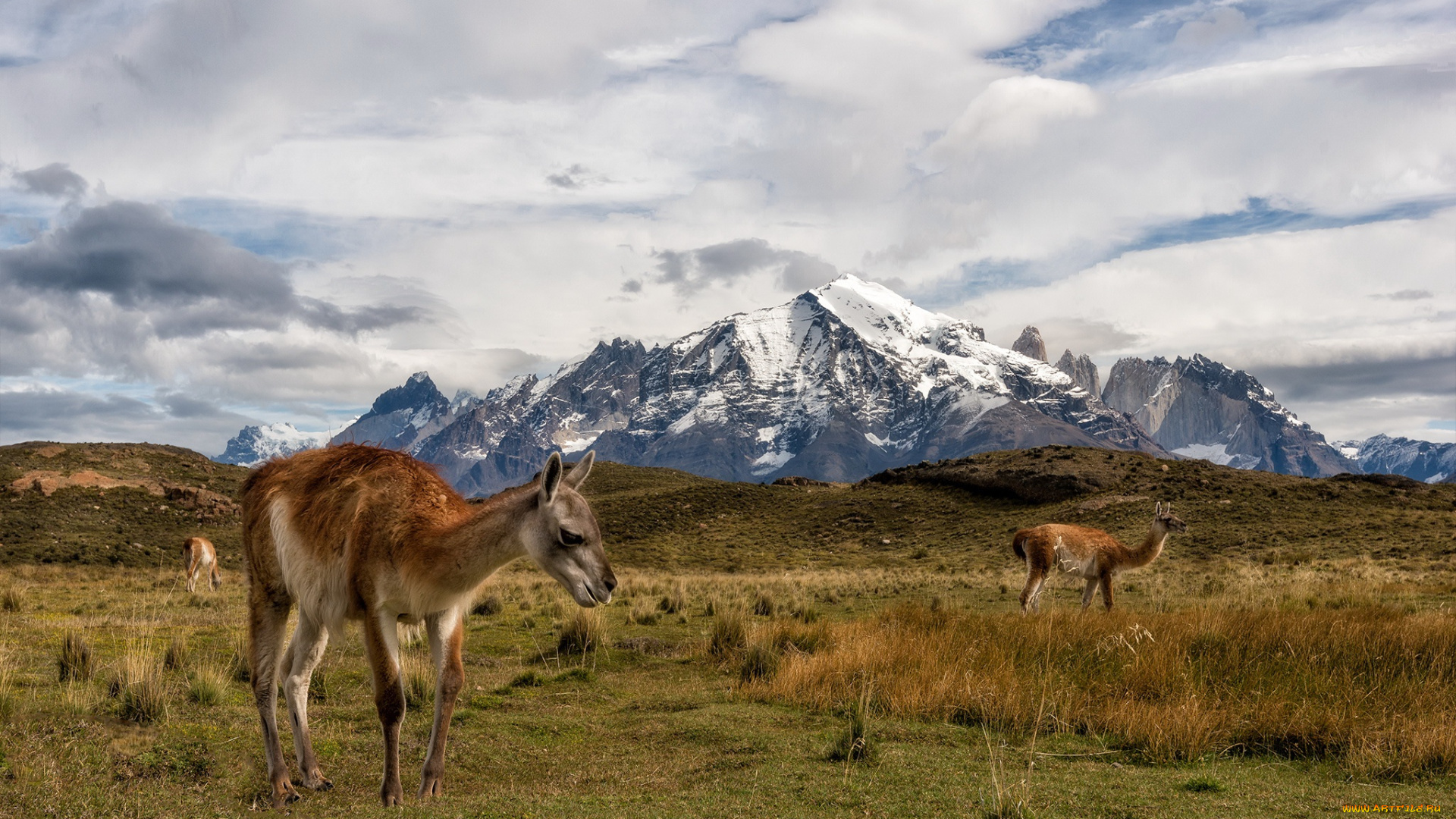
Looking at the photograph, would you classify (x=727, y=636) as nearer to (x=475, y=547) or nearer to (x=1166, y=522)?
(x=475, y=547)

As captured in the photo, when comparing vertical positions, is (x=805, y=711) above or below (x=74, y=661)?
below

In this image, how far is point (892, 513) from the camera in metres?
53.5

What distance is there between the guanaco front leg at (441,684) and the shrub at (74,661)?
5.97 metres

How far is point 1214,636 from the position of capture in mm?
→ 10656

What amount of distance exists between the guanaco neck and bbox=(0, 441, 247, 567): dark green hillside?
34975 mm

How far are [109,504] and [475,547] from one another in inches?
1804

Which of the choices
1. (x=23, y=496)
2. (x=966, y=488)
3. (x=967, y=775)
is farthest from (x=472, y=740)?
(x=966, y=488)

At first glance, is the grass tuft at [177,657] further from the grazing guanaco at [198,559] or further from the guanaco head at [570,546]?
the grazing guanaco at [198,559]

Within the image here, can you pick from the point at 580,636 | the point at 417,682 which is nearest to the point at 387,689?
the point at 417,682

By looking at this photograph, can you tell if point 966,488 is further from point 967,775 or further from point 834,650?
point 967,775

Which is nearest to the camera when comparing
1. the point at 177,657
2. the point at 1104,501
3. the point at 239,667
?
the point at 177,657

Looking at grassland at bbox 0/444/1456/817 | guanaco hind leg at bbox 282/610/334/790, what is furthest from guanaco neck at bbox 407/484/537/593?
grassland at bbox 0/444/1456/817

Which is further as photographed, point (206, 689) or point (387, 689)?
point (206, 689)

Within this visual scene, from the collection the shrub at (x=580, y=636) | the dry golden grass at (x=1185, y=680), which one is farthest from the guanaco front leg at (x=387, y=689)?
the shrub at (x=580, y=636)
